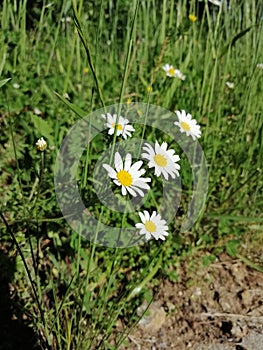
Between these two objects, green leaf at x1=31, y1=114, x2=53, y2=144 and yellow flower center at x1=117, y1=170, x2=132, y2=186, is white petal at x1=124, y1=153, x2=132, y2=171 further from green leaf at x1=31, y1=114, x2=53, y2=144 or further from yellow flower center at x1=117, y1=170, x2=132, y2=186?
green leaf at x1=31, y1=114, x2=53, y2=144

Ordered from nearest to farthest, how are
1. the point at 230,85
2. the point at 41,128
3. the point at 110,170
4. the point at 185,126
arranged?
the point at 110,170
the point at 185,126
the point at 41,128
the point at 230,85

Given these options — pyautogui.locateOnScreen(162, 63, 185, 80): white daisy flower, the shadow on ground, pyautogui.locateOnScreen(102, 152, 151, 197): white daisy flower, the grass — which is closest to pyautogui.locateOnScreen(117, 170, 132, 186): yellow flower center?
pyautogui.locateOnScreen(102, 152, 151, 197): white daisy flower

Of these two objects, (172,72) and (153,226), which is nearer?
(153,226)

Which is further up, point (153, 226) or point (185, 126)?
point (185, 126)

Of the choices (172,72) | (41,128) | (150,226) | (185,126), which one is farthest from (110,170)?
(172,72)

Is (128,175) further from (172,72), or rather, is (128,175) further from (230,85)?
(230,85)

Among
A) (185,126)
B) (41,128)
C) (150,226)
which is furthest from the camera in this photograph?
(41,128)

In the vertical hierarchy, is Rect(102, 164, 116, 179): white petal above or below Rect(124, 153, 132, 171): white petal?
below

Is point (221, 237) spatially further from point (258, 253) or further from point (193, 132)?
point (193, 132)
